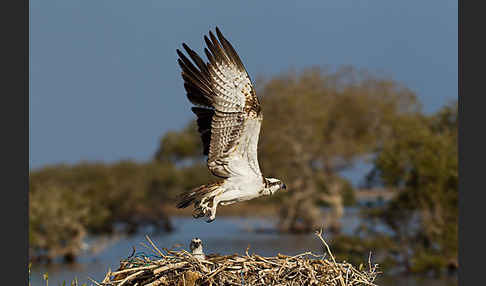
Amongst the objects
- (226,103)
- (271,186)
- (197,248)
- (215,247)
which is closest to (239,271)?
(197,248)

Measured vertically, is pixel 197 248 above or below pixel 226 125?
below

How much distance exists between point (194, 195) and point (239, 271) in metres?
0.97

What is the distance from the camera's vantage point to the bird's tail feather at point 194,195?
6825mm

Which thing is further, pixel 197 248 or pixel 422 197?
A: pixel 422 197

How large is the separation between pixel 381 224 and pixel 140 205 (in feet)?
51.9

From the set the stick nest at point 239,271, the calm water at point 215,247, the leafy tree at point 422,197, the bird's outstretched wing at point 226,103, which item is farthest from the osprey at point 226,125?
the leafy tree at point 422,197

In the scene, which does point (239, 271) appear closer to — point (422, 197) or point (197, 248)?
point (197, 248)

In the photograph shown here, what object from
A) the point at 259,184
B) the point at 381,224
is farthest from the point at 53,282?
the point at 259,184

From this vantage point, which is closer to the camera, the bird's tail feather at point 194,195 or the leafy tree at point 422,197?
the bird's tail feather at point 194,195

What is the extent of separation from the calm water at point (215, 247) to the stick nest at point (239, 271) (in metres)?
14.1

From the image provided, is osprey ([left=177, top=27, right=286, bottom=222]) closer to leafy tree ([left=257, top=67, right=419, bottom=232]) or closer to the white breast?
the white breast

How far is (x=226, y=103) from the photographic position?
704cm

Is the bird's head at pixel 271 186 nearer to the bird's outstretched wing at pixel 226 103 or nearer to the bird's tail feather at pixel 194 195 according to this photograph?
the bird's outstretched wing at pixel 226 103

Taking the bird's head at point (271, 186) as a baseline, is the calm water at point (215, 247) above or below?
below
